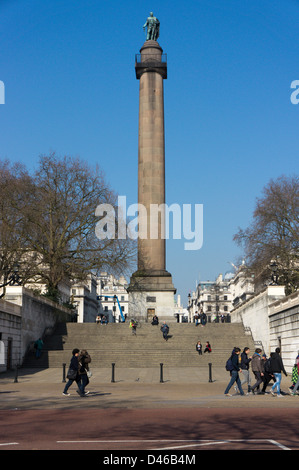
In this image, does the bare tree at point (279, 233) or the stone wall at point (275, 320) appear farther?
the bare tree at point (279, 233)

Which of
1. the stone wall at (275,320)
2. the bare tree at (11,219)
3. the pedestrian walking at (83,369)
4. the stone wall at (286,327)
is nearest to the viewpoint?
the pedestrian walking at (83,369)

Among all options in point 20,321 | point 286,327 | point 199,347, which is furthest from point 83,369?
point 199,347

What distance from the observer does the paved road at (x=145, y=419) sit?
32.2ft

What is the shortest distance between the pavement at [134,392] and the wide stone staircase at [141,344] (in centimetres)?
214

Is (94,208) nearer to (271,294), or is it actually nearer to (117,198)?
(117,198)

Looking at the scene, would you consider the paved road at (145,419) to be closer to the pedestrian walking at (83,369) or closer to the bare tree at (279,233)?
the pedestrian walking at (83,369)

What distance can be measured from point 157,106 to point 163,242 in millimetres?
13251

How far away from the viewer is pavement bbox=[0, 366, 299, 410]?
683 inches

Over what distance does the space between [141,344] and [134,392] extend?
18154mm

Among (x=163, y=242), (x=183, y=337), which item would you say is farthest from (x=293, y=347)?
(x=163, y=242)

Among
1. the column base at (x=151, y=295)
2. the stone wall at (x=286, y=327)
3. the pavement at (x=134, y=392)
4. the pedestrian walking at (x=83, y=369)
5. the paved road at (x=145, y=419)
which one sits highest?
the column base at (x=151, y=295)

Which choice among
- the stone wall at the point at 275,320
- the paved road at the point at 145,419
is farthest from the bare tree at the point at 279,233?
the paved road at the point at 145,419

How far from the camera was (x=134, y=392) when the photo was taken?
→ 21.7 meters

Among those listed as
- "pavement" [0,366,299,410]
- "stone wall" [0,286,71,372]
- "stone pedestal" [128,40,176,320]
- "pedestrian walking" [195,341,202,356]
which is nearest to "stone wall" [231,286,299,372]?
"pavement" [0,366,299,410]
